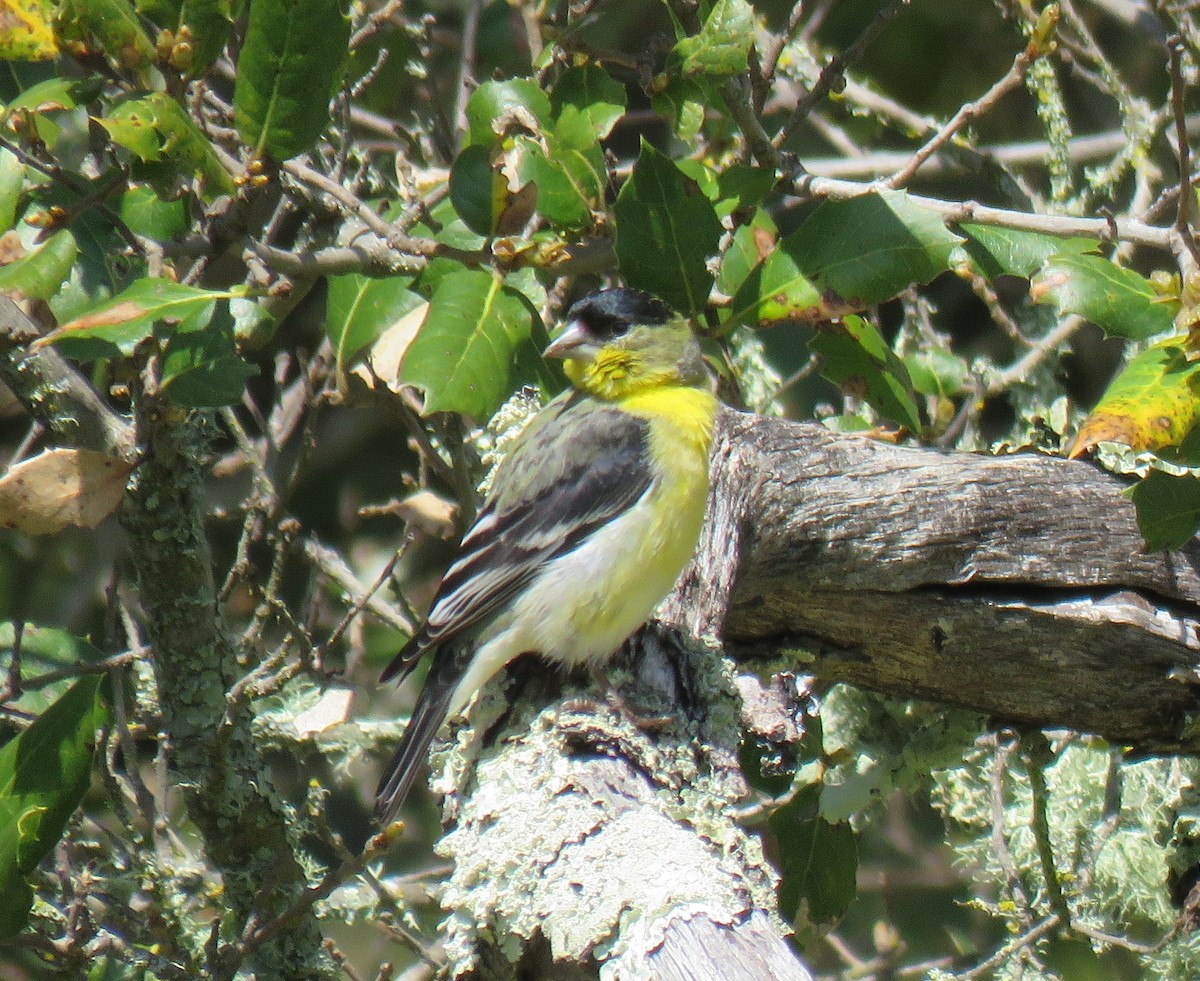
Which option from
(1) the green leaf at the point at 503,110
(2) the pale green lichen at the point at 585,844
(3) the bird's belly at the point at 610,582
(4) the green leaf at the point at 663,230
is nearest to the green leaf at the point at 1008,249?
Answer: (4) the green leaf at the point at 663,230

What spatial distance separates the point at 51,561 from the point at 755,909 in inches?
146

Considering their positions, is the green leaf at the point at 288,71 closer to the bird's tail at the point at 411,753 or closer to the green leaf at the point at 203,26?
the green leaf at the point at 203,26

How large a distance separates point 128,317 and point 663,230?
3.94ft

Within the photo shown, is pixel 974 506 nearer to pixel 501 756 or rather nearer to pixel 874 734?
pixel 874 734

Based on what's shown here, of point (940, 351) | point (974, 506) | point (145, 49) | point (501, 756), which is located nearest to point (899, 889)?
point (940, 351)

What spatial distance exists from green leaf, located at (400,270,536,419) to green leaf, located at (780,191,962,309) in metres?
0.66

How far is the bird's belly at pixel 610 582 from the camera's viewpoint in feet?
9.48

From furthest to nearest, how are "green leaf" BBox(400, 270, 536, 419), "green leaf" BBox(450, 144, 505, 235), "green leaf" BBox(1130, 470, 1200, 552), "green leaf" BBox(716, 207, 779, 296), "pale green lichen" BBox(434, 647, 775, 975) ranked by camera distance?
"green leaf" BBox(716, 207, 779, 296) < "green leaf" BBox(450, 144, 505, 235) < "green leaf" BBox(400, 270, 536, 419) < "green leaf" BBox(1130, 470, 1200, 552) < "pale green lichen" BBox(434, 647, 775, 975)

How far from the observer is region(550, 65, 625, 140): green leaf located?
3.15 metres

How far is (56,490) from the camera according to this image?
8.56 feet

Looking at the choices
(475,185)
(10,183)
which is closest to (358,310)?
(475,185)

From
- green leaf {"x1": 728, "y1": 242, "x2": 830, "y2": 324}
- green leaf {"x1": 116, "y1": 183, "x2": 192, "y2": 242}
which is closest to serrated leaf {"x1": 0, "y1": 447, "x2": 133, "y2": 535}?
green leaf {"x1": 116, "y1": 183, "x2": 192, "y2": 242}

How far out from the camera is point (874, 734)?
3.56 m

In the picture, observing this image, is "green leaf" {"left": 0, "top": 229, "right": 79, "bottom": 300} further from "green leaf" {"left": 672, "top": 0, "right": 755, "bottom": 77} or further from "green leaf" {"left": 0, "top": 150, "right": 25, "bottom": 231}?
"green leaf" {"left": 672, "top": 0, "right": 755, "bottom": 77}
